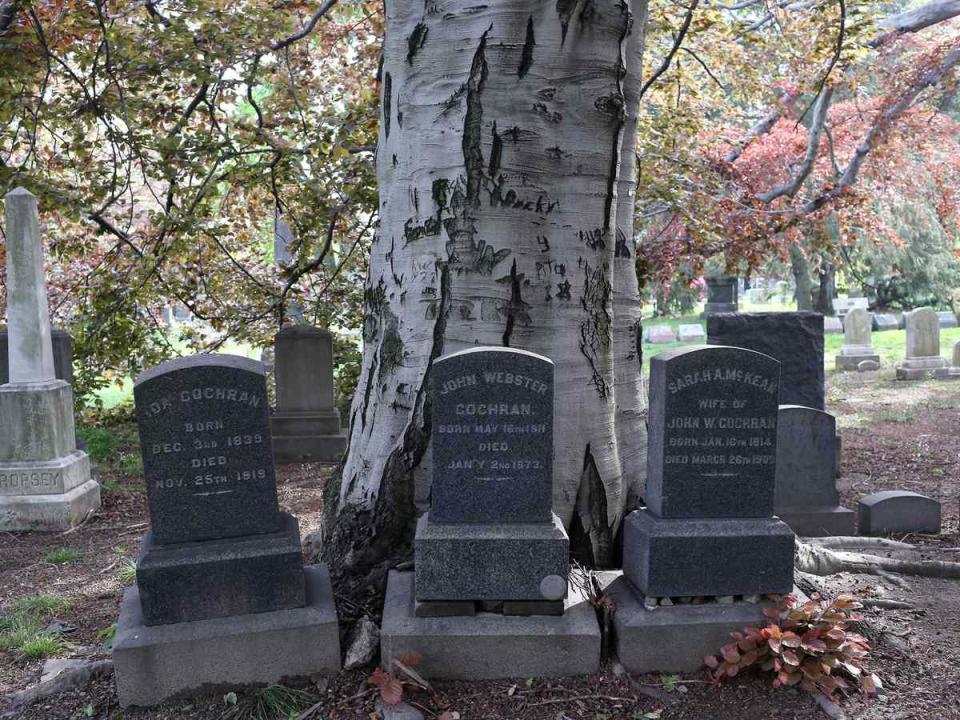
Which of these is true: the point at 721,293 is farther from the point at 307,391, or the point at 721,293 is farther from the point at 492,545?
the point at 492,545

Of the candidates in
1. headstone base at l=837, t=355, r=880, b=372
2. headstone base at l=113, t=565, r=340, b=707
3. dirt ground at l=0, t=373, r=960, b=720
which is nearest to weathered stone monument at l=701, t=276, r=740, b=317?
headstone base at l=837, t=355, r=880, b=372

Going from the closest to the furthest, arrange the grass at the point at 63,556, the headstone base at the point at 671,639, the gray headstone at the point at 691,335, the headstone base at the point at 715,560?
the headstone base at the point at 671,639 → the headstone base at the point at 715,560 → the grass at the point at 63,556 → the gray headstone at the point at 691,335

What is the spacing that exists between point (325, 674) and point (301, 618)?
0.91 ft

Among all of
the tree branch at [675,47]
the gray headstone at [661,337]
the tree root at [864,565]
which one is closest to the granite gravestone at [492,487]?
the tree root at [864,565]

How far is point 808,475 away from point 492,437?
4.13 m

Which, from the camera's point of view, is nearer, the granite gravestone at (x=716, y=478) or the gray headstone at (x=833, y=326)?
the granite gravestone at (x=716, y=478)

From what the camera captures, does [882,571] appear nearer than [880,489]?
Yes

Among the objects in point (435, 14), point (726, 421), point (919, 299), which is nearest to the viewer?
point (726, 421)

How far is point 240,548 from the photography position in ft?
12.6

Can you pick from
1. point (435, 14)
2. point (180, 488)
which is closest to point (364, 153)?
point (435, 14)

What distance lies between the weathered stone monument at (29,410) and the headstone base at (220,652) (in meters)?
4.24

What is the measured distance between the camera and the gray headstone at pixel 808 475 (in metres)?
6.86

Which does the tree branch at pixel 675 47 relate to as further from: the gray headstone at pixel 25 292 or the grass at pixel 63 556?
the gray headstone at pixel 25 292

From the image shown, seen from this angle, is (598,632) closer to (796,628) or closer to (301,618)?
(796,628)
